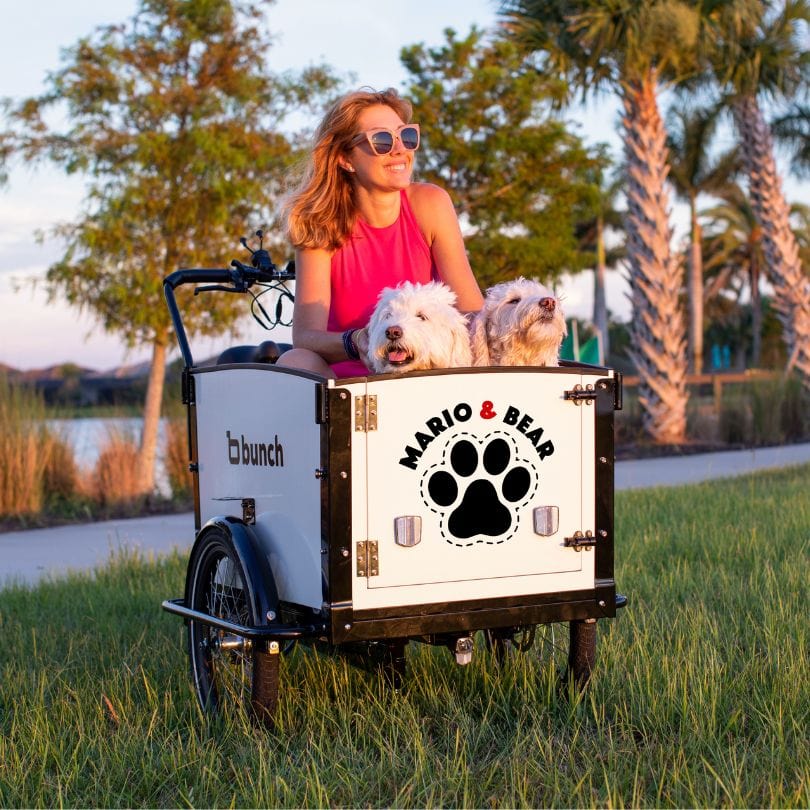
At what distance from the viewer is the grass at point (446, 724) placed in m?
2.93

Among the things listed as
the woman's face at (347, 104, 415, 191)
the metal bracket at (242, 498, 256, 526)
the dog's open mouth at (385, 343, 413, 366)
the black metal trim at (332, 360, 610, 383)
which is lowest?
the metal bracket at (242, 498, 256, 526)

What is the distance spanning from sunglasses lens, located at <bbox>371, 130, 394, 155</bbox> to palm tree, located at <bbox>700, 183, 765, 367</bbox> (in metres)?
40.9

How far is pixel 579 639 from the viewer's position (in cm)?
364

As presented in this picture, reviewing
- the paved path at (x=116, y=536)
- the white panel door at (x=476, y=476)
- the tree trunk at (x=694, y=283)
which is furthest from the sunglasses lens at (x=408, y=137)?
the tree trunk at (x=694, y=283)

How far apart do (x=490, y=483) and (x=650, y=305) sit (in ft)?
41.9

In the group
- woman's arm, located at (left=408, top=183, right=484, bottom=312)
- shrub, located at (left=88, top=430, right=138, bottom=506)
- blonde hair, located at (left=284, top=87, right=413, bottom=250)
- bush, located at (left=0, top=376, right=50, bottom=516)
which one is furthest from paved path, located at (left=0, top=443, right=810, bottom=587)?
woman's arm, located at (left=408, top=183, right=484, bottom=312)

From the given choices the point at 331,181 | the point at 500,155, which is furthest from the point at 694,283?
the point at 331,181

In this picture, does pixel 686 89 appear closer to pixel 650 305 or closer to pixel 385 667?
pixel 650 305

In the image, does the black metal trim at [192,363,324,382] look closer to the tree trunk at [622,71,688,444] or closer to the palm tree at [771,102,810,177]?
the tree trunk at [622,71,688,444]

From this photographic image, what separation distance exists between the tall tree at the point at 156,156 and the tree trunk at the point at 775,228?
9.32 metres

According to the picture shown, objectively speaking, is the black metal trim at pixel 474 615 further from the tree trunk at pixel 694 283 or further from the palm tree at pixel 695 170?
the tree trunk at pixel 694 283

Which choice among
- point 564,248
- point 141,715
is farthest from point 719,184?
point 141,715

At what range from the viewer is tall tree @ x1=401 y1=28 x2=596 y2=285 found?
53.3ft

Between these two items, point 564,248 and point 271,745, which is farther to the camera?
point 564,248
